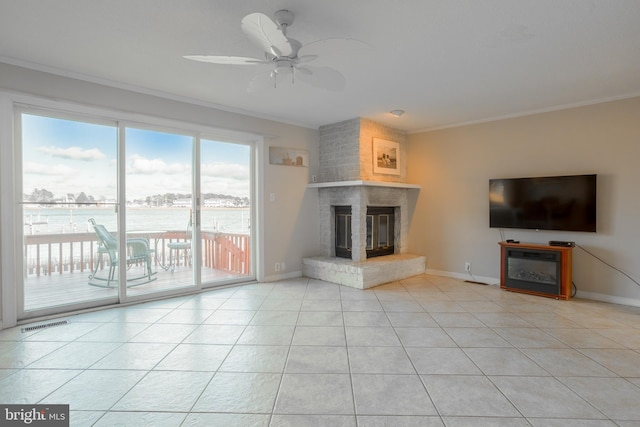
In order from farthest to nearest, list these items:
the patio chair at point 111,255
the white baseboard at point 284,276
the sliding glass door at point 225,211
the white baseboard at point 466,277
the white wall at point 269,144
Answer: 1. the white baseboard at point 284,276
2. the white baseboard at point 466,277
3. the sliding glass door at point 225,211
4. the patio chair at point 111,255
5. the white wall at point 269,144

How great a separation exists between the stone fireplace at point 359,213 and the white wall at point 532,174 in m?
0.35

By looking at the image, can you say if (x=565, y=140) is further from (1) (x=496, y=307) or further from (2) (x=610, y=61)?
(1) (x=496, y=307)

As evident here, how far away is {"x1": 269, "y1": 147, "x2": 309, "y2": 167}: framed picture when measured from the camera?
4.94m

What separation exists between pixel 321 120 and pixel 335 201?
4.32 ft

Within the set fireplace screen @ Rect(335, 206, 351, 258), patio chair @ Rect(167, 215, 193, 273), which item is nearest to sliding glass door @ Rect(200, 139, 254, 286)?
patio chair @ Rect(167, 215, 193, 273)

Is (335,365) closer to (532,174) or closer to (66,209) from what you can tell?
(66,209)

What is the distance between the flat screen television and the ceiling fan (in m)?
3.21

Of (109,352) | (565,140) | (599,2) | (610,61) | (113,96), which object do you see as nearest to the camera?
(599,2)

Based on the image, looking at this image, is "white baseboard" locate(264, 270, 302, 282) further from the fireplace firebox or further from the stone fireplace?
the fireplace firebox

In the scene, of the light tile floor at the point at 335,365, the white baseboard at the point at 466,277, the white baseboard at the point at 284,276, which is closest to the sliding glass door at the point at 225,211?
the white baseboard at the point at 284,276

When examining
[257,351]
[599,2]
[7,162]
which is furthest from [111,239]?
[599,2]

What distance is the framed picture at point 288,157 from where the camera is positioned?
494 cm

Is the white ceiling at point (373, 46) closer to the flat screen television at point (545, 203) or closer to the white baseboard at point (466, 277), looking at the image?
the flat screen television at point (545, 203)

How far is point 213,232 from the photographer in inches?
177
